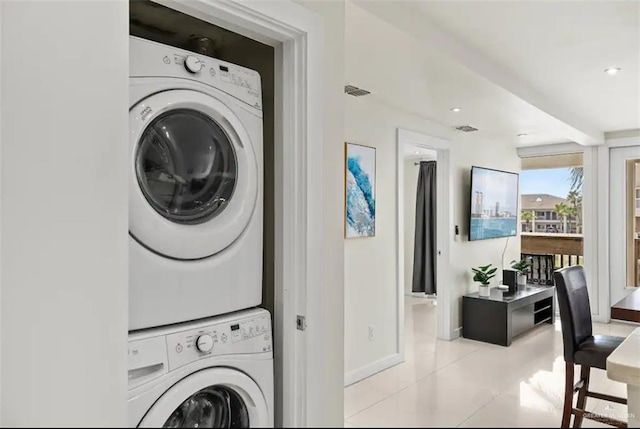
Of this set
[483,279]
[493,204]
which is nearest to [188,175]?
[483,279]

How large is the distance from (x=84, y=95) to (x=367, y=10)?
4.34 ft

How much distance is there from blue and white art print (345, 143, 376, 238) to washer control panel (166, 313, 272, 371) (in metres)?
1.85

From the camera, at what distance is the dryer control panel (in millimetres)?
1140

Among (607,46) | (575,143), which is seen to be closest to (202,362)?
(607,46)

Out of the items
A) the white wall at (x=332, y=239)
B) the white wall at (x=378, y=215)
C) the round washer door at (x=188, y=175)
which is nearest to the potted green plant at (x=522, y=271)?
the white wall at (x=378, y=215)

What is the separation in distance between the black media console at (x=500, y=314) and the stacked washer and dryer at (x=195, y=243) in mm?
3285

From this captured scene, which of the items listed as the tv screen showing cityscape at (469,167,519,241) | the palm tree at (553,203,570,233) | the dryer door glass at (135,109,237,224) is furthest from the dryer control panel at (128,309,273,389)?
the palm tree at (553,203,570,233)

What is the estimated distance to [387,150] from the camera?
3.60 metres

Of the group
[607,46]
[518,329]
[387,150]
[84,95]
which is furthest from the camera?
[518,329]

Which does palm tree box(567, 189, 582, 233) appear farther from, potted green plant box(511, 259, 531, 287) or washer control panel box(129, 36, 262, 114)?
washer control panel box(129, 36, 262, 114)

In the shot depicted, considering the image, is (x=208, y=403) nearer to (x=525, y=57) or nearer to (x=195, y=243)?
(x=195, y=243)

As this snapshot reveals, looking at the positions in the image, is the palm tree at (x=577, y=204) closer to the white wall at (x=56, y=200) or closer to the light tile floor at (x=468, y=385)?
the light tile floor at (x=468, y=385)

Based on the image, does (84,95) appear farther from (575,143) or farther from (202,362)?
(575,143)

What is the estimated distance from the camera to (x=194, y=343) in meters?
1.27
